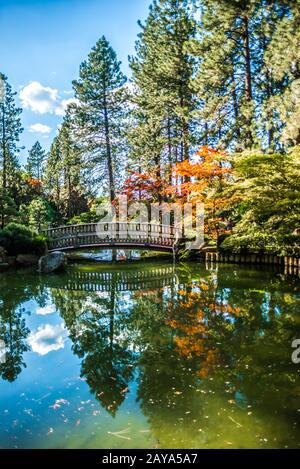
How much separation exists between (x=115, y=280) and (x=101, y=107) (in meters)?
15.1

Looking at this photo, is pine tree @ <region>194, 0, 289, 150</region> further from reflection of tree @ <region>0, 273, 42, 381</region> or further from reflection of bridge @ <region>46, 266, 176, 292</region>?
reflection of tree @ <region>0, 273, 42, 381</region>

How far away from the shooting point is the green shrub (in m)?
15.5

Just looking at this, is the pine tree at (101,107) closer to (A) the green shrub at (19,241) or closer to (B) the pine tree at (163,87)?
(B) the pine tree at (163,87)

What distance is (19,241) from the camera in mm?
15664

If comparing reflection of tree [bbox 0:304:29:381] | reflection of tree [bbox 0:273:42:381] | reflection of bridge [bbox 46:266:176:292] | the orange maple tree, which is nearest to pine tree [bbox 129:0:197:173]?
the orange maple tree

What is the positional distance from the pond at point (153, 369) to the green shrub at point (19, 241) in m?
5.57

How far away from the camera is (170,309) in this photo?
27.3 ft

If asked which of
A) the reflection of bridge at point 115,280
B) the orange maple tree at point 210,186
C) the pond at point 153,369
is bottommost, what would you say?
the reflection of bridge at point 115,280

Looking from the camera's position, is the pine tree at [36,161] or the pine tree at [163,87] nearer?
the pine tree at [163,87]

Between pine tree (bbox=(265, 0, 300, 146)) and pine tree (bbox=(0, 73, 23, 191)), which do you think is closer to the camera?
pine tree (bbox=(265, 0, 300, 146))

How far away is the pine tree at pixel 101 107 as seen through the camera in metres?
23.6

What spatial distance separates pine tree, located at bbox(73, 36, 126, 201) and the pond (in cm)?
1537

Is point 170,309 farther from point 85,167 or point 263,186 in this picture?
point 85,167

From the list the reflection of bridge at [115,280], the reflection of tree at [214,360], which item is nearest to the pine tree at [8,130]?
the reflection of bridge at [115,280]
